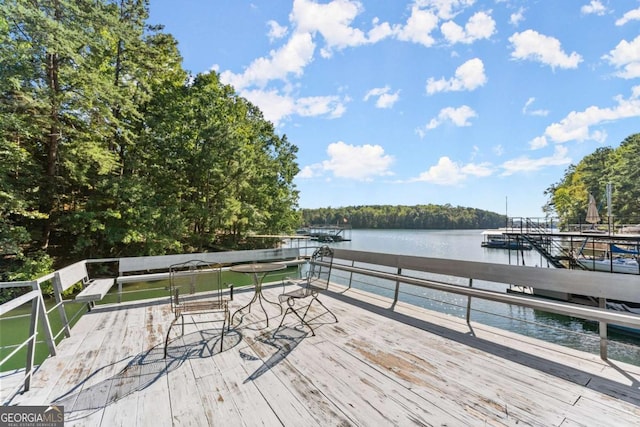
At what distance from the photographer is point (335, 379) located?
213 cm

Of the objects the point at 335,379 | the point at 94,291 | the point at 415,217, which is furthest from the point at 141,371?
the point at 415,217

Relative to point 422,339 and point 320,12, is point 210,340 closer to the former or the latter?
point 422,339

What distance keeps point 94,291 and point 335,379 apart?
3.53m

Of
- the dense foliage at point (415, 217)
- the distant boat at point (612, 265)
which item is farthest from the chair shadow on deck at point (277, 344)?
the dense foliage at point (415, 217)

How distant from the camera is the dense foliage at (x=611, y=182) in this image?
2192cm

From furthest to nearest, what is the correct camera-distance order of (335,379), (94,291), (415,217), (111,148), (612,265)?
(415,217) → (111,148) → (612,265) → (94,291) → (335,379)

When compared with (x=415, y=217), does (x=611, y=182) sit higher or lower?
higher

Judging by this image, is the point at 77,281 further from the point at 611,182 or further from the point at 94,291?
the point at 611,182

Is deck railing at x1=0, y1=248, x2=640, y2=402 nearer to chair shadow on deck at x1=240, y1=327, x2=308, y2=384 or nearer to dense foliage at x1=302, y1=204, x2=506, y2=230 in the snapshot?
chair shadow on deck at x1=240, y1=327, x2=308, y2=384

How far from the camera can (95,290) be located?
3783 mm

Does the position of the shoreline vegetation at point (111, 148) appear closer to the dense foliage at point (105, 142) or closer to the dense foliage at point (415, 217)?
the dense foliage at point (105, 142)

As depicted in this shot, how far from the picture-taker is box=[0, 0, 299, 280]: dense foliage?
25.4 feet

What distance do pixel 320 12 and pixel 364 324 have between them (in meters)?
7.26

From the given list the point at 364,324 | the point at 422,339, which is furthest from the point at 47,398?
the point at 422,339
